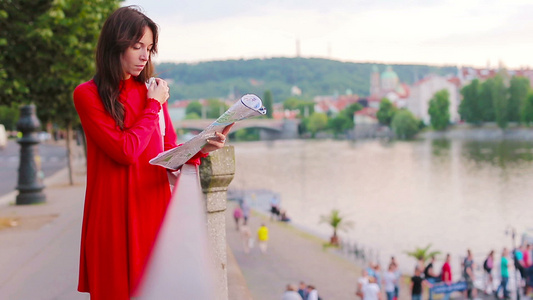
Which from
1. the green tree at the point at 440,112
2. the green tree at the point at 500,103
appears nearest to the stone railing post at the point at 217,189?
the green tree at the point at 500,103

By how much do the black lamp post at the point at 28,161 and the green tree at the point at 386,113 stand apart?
88.7m

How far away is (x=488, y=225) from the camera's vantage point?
23.8 metres

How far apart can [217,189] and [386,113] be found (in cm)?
9758

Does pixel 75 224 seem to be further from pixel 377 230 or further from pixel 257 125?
pixel 257 125

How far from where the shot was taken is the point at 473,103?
71.7 metres

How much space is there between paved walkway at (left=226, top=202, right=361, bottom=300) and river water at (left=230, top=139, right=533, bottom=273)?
73.4 inches

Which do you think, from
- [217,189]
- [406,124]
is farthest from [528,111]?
[217,189]

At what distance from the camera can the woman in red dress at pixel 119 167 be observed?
5.48 feet

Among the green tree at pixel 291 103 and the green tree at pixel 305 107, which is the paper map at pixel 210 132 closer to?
the green tree at pixel 305 107

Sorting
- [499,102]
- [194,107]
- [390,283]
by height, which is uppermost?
[194,107]

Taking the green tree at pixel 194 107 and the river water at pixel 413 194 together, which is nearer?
the river water at pixel 413 194

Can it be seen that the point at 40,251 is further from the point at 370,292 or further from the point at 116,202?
the point at 116,202

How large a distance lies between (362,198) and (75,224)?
80.5ft

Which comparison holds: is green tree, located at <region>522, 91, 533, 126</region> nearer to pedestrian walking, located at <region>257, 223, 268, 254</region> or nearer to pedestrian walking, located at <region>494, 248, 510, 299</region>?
pedestrian walking, located at <region>257, 223, 268, 254</region>
